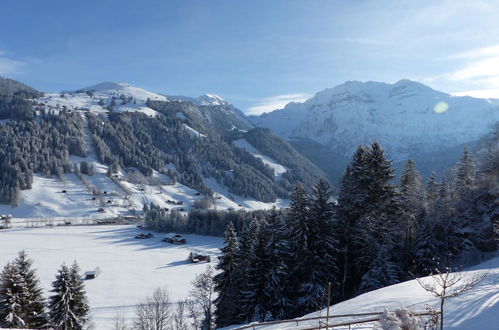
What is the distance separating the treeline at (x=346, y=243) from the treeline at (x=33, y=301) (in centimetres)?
1263

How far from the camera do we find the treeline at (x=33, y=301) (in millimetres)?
23781

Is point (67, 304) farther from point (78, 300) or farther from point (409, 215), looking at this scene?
point (409, 215)

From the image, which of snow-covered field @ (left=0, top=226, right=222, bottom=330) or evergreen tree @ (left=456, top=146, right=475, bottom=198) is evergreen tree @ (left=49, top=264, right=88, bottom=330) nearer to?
snow-covered field @ (left=0, top=226, right=222, bottom=330)

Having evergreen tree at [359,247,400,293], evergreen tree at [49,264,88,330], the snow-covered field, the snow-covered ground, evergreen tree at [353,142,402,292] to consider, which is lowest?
the snow-covered field

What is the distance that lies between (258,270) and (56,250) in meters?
79.0

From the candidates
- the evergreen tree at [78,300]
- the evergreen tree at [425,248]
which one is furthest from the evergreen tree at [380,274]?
the evergreen tree at [78,300]

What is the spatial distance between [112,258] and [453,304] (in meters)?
79.4

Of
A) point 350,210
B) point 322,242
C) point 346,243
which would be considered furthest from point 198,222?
point 350,210

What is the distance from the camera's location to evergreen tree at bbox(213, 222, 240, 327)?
29.2 meters

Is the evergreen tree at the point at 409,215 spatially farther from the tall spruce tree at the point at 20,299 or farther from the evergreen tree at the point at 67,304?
the tall spruce tree at the point at 20,299

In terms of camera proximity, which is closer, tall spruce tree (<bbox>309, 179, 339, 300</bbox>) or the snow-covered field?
tall spruce tree (<bbox>309, 179, 339, 300</bbox>)

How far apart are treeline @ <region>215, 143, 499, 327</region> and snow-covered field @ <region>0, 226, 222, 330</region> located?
847 inches

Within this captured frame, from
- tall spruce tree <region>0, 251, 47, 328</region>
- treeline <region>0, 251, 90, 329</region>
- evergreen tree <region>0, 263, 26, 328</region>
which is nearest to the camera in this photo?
evergreen tree <region>0, 263, 26, 328</region>

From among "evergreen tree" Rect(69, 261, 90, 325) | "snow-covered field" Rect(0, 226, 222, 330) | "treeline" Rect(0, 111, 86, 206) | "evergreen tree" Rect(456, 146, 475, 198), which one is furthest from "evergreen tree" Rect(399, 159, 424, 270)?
"treeline" Rect(0, 111, 86, 206)
